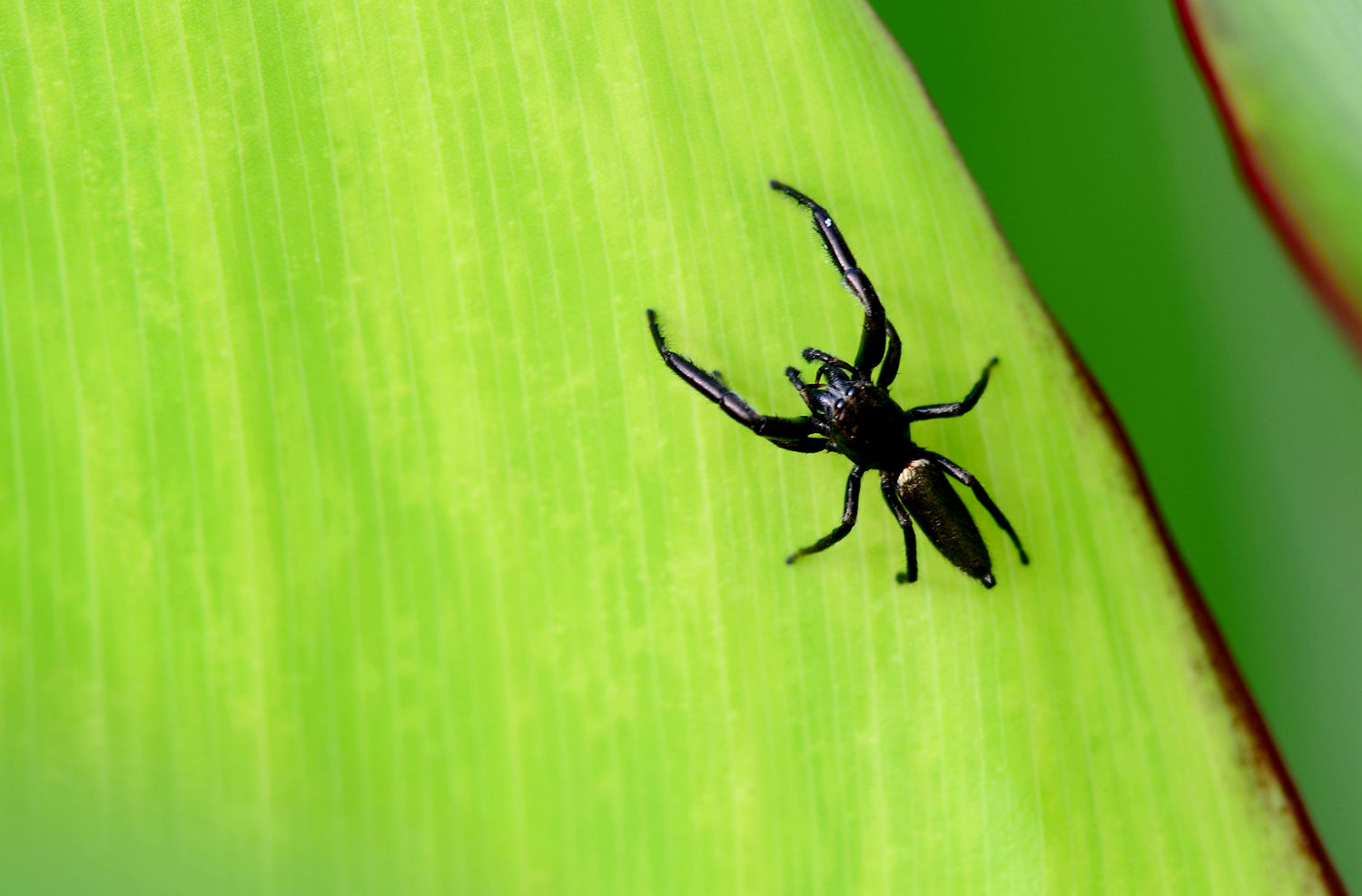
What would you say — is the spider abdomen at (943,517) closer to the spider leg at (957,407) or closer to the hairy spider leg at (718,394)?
the spider leg at (957,407)

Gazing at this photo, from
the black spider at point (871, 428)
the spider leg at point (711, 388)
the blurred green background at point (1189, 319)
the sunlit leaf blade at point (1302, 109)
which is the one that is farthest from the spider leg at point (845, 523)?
the sunlit leaf blade at point (1302, 109)

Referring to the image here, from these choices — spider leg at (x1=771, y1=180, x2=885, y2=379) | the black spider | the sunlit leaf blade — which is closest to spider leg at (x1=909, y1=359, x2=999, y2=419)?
the black spider

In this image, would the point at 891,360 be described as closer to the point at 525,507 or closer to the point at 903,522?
the point at 903,522

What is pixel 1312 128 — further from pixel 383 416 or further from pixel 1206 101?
pixel 383 416

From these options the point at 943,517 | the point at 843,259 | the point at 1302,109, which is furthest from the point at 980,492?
the point at 1302,109

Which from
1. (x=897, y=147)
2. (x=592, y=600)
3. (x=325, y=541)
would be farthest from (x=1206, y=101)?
(x=325, y=541)

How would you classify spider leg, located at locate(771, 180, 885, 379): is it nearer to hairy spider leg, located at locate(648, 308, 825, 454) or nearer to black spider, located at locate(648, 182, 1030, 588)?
black spider, located at locate(648, 182, 1030, 588)

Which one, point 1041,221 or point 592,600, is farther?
point 1041,221

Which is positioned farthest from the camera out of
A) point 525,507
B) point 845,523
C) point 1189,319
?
point 1189,319
